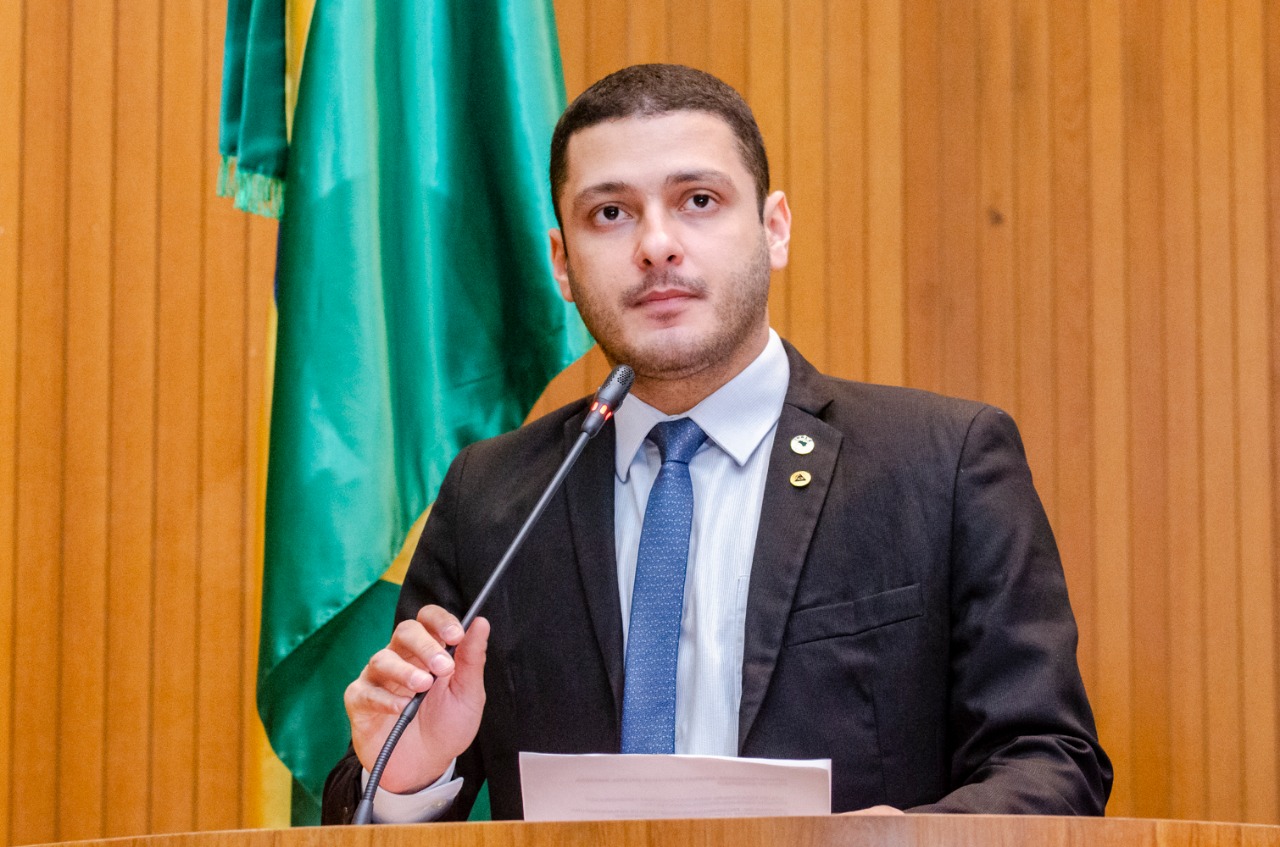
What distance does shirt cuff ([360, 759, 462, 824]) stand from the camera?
1.58m

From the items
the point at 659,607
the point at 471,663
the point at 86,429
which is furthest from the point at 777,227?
the point at 86,429

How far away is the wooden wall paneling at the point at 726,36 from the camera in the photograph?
294 cm

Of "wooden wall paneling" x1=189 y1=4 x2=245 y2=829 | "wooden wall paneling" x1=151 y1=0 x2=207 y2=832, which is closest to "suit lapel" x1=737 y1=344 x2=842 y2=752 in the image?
"wooden wall paneling" x1=189 y1=4 x2=245 y2=829

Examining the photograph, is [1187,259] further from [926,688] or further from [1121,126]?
[926,688]

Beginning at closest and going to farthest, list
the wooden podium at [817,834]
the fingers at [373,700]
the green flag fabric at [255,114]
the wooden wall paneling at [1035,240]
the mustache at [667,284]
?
the wooden podium at [817,834], the fingers at [373,700], the mustache at [667,284], the green flag fabric at [255,114], the wooden wall paneling at [1035,240]

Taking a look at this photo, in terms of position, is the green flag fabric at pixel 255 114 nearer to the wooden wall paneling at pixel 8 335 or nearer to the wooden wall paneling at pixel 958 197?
the wooden wall paneling at pixel 8 335

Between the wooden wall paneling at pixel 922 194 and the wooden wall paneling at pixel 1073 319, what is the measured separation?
240 millimetres

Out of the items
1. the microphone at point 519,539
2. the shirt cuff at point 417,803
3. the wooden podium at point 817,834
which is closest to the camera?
the wooden podium at point 817,834

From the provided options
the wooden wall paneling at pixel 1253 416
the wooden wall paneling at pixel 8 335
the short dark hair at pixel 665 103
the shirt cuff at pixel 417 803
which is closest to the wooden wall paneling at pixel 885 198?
the wooden wall paneling at pixel 1253 416

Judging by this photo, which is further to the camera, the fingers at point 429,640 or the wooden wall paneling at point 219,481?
the wooden wall paneling at point 219,481

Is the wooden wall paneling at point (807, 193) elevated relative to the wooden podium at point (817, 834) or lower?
elevated

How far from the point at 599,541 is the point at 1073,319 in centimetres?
143

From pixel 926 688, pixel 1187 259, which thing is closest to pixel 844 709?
pixel 926 688

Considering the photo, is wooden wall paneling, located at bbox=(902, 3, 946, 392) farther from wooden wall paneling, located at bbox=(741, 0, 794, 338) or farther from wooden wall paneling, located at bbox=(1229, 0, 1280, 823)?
wooden wall paneling, located at bbox=(1229, 0, 1280, 823)
